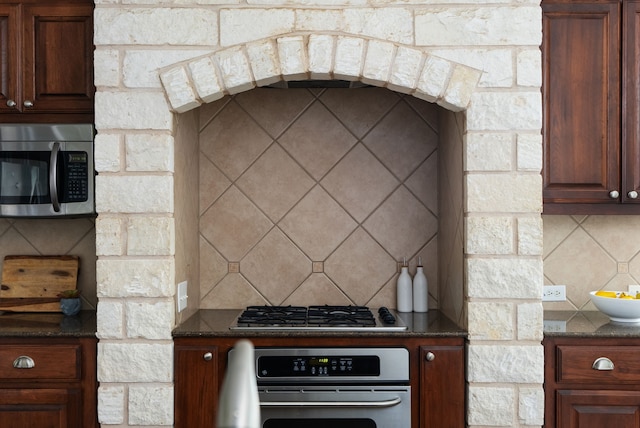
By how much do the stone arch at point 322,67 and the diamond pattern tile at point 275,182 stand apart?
2.25 ft

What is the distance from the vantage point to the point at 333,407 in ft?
8.12

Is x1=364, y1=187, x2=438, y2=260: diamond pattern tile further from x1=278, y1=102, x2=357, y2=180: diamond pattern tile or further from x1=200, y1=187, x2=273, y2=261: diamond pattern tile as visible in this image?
x1=200, y1=187, x2=273, y2=261: diamond pattern tile

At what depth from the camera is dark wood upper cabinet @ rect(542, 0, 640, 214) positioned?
8.83 ft

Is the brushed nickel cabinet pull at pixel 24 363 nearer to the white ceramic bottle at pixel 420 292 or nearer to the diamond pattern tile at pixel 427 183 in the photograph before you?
the white ceramic bottle at pixel 420 292

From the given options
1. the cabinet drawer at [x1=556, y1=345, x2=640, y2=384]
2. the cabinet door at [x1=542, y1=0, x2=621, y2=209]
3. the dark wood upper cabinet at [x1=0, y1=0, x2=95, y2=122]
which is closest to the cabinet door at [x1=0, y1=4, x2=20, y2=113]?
the dark wood upper cabinet at [x1=0, y1=0, x2=95, y2=122]

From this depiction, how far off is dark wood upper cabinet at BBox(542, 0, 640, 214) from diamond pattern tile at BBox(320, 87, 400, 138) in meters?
0.78

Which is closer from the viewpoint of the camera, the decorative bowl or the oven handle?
the oven handle

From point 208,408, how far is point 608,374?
1.58 metres

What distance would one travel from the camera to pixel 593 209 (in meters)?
2.76

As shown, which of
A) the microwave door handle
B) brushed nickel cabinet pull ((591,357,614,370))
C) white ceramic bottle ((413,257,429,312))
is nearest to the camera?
brushed nickel cabinet pull ((591,357,614,370))

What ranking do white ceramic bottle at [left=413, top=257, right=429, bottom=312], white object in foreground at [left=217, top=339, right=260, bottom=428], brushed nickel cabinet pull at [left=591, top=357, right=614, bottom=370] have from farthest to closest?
white ceramic bottle at [left=413, top=257, right=429, bottom=312]
brushed nickel cabinet pull at [left=591, top=357, right=614, bottom=370]
white object in foreground at [left=217, top=339, right=260, bottom=428]

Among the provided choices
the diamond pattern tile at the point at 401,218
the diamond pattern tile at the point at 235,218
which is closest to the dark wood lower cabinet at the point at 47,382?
the diamond pattern tile at the point at 235,218

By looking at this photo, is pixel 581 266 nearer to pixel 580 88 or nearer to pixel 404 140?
pixel 580 88

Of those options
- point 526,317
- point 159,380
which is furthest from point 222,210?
point 526,317
